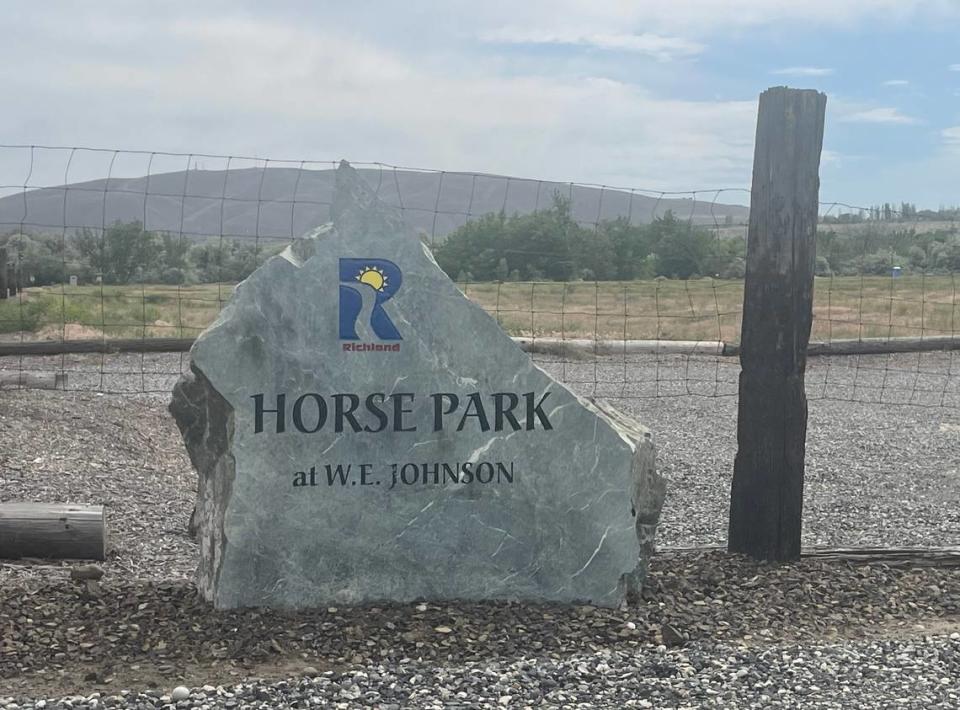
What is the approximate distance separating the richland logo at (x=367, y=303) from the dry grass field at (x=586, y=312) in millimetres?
8841

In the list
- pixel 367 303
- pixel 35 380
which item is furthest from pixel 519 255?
pixel 367 303

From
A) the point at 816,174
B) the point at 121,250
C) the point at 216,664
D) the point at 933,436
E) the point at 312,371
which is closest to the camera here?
the point at 216,664

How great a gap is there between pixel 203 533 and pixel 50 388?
6.88 m

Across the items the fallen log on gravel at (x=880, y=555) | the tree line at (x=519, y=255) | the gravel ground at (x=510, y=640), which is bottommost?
the gravel ground at (x=510, y=640)

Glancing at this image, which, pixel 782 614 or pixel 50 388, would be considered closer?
pixel 782 614

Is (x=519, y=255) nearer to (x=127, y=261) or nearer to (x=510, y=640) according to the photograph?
(x=127, y=261)

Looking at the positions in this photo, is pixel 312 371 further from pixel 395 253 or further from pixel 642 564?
pixel 642 564

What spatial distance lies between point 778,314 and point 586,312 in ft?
64.1

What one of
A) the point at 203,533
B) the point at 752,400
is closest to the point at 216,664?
the point at 203,533

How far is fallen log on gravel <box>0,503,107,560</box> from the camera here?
6.15 meters

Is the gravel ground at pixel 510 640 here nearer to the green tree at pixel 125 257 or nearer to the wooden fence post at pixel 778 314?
the wooden fence post at pixel 778 314

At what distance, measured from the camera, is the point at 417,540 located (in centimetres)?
512

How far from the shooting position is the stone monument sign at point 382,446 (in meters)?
5.01

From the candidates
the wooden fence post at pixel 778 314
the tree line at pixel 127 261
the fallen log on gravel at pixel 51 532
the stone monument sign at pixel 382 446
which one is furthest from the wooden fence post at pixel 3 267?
the wooden fence post at pixel 778 314
